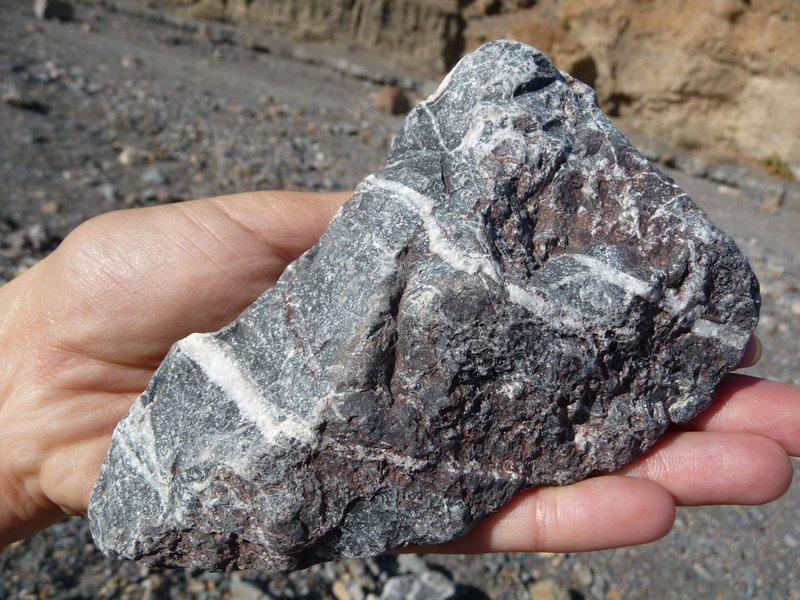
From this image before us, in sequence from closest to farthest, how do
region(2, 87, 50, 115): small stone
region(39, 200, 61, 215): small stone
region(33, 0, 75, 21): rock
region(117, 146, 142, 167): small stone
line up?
region(39, 200, 61, 215): small stone, region(117, 146, 142, 167): small stone, region(2, 87, 50, 115): small stone, region(33, 0, 75, 21): rock

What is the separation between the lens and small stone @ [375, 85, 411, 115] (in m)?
6.42

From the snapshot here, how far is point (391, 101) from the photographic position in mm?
6406

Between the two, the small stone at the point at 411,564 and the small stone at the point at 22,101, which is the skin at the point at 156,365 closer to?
the small stone at the point at 411,564

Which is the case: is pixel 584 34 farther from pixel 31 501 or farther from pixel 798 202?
pixel 31 501

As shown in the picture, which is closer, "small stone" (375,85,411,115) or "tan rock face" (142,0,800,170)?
"small stone" (375,85,411,115)

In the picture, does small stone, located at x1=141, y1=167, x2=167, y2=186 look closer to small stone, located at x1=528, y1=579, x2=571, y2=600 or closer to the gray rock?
the gray rock

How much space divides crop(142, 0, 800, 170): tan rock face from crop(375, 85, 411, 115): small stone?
1333 mm

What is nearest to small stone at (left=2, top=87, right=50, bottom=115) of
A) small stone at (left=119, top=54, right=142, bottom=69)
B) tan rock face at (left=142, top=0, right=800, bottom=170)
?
small stone at (left=119, top=54, right=142, bottom=69)

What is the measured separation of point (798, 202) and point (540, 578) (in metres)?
4.67

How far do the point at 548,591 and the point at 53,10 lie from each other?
6.82 meters

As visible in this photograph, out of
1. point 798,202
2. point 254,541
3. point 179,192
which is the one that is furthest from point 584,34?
point 254,541

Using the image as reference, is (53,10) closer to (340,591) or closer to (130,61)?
(130,61)

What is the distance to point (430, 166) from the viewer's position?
5.98 ft

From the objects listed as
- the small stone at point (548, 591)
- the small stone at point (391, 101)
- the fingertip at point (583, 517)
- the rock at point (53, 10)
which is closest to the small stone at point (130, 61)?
the rock at point (53, 10)
